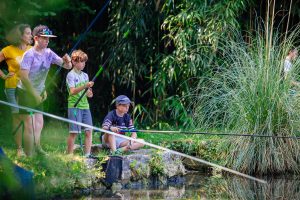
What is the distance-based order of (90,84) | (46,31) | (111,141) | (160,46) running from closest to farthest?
(46,31)
(90,84)
(111,141)
(160,46)

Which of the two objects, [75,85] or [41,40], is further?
[75,85]

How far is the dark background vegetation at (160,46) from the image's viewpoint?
8.87 metres

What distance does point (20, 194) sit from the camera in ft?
5.24

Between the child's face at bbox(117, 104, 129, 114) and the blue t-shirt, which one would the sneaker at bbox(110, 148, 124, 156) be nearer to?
the blue t-shirt

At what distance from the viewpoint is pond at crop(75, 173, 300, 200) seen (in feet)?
17.6

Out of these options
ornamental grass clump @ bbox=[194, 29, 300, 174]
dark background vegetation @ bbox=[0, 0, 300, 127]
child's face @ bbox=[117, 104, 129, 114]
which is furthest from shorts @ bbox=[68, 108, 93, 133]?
dark background vegetation @ bbox=[0, 0, 300, 127]

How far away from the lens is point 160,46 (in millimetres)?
9758

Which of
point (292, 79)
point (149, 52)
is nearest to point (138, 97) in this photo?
point (149, 52)

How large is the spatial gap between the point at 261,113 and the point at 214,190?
4.17 feet

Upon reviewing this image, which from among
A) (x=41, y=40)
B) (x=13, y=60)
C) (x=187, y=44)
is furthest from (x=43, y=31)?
(x=187, y=44)

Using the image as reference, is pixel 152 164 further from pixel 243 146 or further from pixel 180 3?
pixel 180 3

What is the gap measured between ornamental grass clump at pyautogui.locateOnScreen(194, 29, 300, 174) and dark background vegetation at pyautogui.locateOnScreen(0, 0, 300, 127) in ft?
5.73

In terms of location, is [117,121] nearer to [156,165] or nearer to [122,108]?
[122,108]

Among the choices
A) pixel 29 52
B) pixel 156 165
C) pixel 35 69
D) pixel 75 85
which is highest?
pixel 29 52
